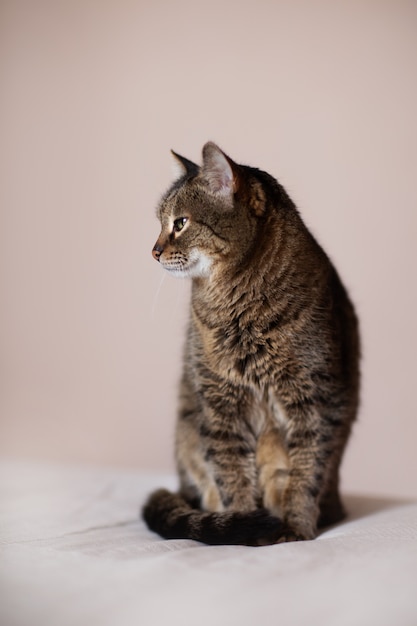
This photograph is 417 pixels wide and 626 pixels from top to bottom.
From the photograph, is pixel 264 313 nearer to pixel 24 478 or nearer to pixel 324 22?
pixel 24 478

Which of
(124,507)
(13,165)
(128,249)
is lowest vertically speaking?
(124,507)

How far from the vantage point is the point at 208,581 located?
1.17 metres

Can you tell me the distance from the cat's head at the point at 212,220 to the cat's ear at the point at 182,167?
77 millimetres

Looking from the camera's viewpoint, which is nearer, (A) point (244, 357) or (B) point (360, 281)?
(A) point (244, 357)

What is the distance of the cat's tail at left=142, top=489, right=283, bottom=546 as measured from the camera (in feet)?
5.21

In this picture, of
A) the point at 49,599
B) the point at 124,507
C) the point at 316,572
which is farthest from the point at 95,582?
the point at 124,507

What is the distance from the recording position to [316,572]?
1.20 metres

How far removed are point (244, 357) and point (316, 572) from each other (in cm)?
61

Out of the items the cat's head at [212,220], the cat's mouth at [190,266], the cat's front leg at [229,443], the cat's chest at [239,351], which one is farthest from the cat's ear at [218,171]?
the cat's front leg at [229,443]

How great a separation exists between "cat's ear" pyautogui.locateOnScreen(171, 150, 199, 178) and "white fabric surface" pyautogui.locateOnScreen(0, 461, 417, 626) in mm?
859

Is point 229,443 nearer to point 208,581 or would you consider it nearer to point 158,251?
point 158,251

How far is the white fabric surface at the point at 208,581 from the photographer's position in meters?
1.09

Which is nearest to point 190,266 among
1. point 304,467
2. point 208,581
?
point 304,467

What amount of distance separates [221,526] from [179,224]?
2.22ft
